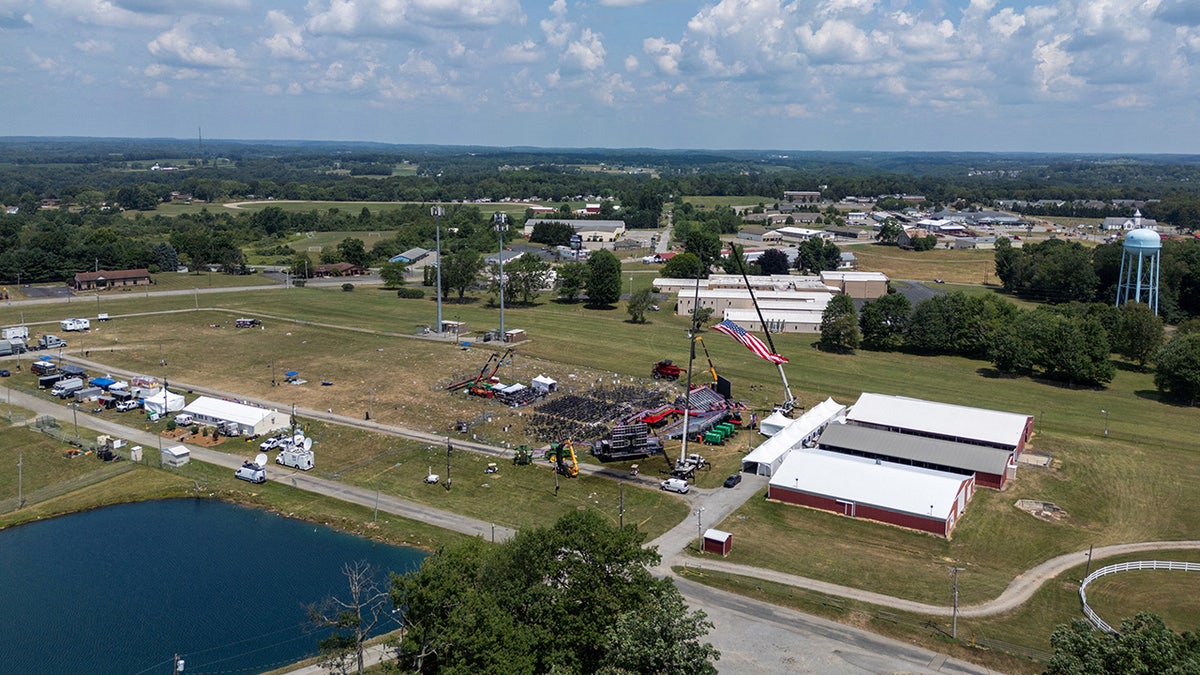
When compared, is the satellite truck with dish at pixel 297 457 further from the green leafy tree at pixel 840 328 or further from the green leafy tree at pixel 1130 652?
the green leafy tree at pixel 840 328

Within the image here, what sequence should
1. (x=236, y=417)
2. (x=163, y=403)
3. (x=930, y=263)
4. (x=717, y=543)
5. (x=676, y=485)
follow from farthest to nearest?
(x=930, y=263)
(x=163, y=403)
(x=236, y=417)
(x=676, y=485)
(x=717, y=543)

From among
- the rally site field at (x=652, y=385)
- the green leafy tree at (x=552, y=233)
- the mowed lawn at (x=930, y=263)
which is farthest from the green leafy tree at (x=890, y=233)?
Result: the rally site field at (x=652, y=385)

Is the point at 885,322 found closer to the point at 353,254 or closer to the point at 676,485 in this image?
the point at 676,485

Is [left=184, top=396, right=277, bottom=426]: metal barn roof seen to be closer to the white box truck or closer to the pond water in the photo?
the pond water

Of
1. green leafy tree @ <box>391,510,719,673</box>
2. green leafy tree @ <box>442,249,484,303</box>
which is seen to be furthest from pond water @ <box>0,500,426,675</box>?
green leafy tree @ <box>442,249,484,303</box>

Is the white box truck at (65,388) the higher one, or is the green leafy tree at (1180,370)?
the green leafy tree at (1180,370)

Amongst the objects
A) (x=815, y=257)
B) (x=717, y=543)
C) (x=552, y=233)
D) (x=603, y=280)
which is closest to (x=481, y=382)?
(x=717, y=543)
